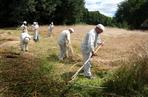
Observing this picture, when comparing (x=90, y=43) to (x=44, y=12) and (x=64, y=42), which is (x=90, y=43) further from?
(x=44, y=12)

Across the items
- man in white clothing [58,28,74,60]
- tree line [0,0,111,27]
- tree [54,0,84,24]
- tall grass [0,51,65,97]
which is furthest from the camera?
tree [54,0,84,24]

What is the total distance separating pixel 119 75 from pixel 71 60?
8.56 metres

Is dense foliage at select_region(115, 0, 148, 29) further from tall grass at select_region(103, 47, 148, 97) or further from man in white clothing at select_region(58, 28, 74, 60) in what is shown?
tall grass at select_region(103, 47, 148, 97)

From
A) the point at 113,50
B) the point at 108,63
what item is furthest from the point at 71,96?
the point at 113,50

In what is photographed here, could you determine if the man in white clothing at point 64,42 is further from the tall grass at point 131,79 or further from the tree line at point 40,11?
the tree line at point 40,11

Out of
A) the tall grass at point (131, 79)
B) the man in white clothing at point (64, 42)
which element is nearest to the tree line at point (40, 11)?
the man in white clothing at point (64, 42)

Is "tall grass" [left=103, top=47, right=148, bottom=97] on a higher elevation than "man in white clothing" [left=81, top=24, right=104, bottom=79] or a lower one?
lower

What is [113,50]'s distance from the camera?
90.6 feet

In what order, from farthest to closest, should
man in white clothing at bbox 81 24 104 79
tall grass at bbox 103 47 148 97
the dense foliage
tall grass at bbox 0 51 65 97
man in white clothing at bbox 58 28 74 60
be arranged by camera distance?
the dense foliage
man in white clothing at bbox 58 28 74 60
man in white clothing at bbox 81 24 104 79
tall grass at bbox 103 47 148 97
tall grass at bbox 0 51 65 97

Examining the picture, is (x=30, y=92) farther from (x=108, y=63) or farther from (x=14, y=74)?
(x=108, y=63)

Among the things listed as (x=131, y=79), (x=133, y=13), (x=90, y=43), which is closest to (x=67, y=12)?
(x=133, y=13)

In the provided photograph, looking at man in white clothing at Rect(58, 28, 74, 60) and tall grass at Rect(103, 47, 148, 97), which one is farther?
man in white clothing at Rect(58, 28, 74, 60)

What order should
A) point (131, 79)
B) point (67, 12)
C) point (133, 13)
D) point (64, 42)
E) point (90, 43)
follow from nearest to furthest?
point (131, 79), point (90, 43), point (64, 42), point (67, 12), point (133, 13)

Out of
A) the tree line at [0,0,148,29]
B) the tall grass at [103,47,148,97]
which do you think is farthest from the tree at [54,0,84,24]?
the tall grass at [103,47,148,97]
